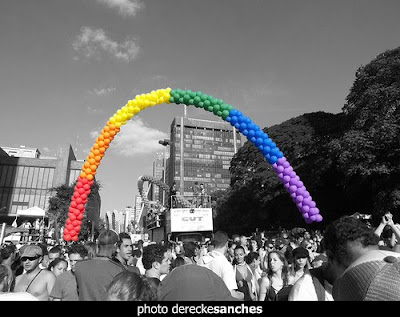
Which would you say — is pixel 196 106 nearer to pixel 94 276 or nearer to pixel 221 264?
pixel 221 264

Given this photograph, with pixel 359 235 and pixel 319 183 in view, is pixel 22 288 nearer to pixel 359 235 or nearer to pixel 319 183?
pixel 359 235

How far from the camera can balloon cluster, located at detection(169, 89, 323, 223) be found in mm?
10250

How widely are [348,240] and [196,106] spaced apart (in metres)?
9.83

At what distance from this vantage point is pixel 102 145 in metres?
11.6

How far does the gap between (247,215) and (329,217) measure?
10.0 metres

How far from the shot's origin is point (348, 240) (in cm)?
200

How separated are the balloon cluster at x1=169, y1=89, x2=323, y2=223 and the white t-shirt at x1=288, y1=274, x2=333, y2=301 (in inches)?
300

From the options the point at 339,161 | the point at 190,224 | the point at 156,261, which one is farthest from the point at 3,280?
the point at 190,224

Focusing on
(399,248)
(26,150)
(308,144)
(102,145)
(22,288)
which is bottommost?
(22,288)

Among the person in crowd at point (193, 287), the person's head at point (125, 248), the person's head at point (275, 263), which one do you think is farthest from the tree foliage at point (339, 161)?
the person in crowd at point (193, 287)

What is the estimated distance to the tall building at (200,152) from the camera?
115 m

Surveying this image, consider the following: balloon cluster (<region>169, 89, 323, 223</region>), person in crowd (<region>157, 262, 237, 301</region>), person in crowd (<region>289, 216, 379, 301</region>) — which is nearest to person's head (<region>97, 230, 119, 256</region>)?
person in crowd (<region>157, 262, 237, 301</region>)

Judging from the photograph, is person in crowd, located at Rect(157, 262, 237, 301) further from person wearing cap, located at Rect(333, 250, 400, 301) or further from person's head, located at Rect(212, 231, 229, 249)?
person's head, located at Rect(212, 231, 229, 249)

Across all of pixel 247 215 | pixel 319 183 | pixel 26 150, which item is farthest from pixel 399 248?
pixel 26 150
